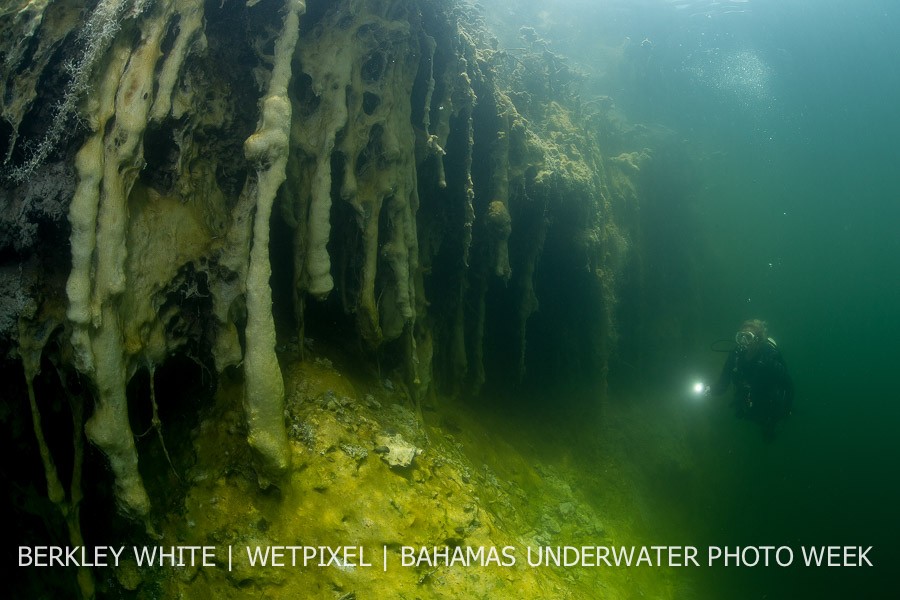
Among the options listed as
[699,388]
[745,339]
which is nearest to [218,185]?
[699,388]

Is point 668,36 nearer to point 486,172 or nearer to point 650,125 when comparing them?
point 650,125

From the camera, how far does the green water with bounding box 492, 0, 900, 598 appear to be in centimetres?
1047

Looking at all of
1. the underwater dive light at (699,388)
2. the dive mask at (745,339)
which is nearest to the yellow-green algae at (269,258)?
the underwater dive light at (699,388)

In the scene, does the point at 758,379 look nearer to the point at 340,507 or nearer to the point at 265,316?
the point at 340,507

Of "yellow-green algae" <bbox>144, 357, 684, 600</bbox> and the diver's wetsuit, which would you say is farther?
the diver's wetsuit

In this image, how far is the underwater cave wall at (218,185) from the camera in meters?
2.09

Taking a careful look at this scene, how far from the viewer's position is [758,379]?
11992 mm

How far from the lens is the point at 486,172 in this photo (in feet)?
17.6

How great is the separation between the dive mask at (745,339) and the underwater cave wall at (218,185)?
10.5 meters

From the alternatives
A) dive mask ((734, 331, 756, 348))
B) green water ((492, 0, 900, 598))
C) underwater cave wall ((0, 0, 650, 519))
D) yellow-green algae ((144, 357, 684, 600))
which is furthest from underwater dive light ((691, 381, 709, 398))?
underwater cave wall ((0, 0, 650, 519))

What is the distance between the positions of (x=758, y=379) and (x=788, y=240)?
1294 cm

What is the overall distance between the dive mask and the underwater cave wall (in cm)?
1052

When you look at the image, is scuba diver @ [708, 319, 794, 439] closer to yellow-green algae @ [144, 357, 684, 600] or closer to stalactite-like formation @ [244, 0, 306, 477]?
yellow-green algae @ [144, 357, 684, 600]

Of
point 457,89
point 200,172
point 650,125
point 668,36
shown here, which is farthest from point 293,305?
point 668,36
